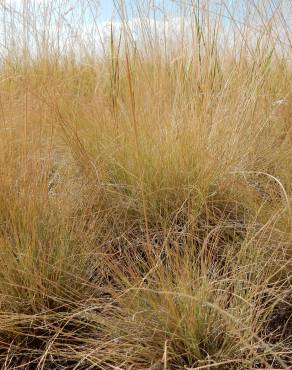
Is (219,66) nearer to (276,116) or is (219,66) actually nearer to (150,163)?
(276,116)

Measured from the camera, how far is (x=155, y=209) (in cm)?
133

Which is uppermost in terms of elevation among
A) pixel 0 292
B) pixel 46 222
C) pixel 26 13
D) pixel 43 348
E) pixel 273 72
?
pixel 26 13

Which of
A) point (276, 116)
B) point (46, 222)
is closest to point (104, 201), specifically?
point (46, 222)

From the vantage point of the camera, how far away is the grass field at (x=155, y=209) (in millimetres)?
919

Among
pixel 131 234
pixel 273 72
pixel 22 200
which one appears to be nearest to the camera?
pixel 22 200

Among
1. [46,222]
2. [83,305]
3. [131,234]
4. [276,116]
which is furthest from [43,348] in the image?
[276,116]

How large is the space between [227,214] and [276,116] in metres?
0.58

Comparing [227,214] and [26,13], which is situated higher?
[26,13]

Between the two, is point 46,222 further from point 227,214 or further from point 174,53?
point 174,53

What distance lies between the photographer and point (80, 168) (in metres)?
1.53

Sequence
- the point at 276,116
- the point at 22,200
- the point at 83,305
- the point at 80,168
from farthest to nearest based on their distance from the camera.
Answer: the point at 276,116, the point at 80,168, the point at 22,200, the point at 83,305

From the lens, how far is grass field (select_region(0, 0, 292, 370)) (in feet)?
3.01

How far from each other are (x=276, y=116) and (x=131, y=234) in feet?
2.61

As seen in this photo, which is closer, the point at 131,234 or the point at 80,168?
the point at 131,234
